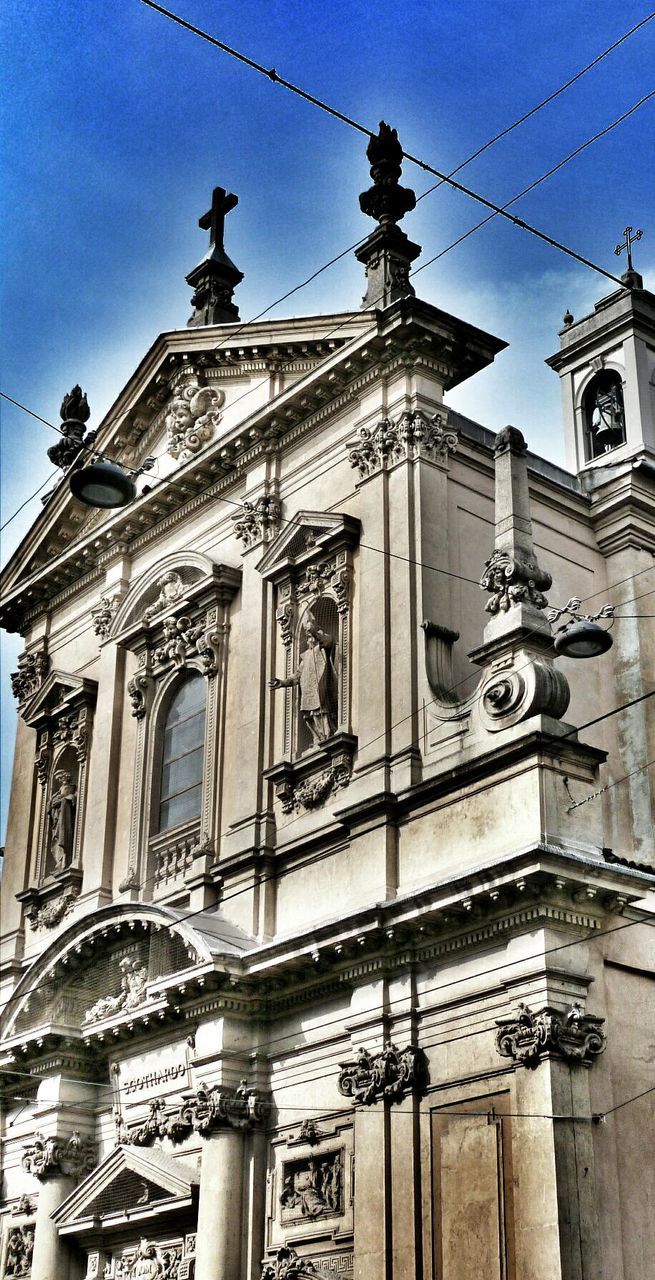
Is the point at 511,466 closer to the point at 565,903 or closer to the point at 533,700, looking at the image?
the point at 533,700

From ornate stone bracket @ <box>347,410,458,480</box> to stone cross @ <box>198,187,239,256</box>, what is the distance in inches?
265

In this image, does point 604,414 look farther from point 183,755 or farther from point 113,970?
point 113,970

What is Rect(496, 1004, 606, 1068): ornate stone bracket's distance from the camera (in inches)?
595

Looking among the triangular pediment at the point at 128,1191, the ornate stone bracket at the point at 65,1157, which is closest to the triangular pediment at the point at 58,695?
the ornate stone bracket at the point at 65,1157

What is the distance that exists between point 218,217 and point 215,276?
1.06 m

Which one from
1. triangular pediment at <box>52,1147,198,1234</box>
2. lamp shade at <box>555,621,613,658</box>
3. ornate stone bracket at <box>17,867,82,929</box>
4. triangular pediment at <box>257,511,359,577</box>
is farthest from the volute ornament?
lamp shade at <box>555,621,613,658</box>

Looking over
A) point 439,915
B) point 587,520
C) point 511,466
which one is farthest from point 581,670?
point 439,915

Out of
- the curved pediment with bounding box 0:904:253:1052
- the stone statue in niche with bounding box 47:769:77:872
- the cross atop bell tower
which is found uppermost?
the cross atop bell tower

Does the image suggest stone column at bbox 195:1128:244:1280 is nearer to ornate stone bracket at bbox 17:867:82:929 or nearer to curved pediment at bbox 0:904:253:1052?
curved pediment at bbox 0:904:253:1052

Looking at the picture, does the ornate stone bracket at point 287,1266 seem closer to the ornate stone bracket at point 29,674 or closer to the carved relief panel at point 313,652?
the carved relief panel at point 313,652

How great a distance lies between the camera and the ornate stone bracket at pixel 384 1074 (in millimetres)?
16516

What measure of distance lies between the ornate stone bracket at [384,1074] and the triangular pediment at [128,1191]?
267 centimetres

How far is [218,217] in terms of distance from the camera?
26.0 m

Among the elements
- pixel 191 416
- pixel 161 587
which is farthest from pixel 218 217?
pixel 161 587
